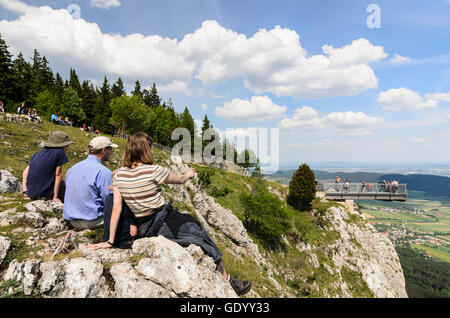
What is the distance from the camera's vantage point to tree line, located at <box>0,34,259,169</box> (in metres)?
43.4

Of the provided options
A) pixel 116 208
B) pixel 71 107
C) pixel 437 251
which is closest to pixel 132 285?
pixel 116 208

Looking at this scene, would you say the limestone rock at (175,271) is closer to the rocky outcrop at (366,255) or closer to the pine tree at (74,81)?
the rocky outcrop at (366,255)

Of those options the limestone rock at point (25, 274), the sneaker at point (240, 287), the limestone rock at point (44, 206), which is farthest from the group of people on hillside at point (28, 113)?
the sneaker at point (240, 287)

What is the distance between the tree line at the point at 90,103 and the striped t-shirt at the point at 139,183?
37711mm

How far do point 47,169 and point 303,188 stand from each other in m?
35.2

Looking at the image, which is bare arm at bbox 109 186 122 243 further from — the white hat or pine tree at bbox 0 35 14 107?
pine tree at bbox 0 35 14 107

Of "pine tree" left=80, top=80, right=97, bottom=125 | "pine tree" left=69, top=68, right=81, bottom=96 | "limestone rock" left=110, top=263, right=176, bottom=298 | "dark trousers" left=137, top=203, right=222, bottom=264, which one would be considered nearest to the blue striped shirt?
"dark trousers" left=137, top=203, right=222, bottom=264

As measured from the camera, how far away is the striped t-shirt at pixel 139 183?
394cm

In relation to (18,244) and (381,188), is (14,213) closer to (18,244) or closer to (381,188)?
(18,244)

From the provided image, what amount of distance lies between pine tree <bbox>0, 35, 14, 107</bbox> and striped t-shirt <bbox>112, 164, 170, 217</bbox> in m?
56.4

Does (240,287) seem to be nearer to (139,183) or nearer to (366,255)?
(139,183)
